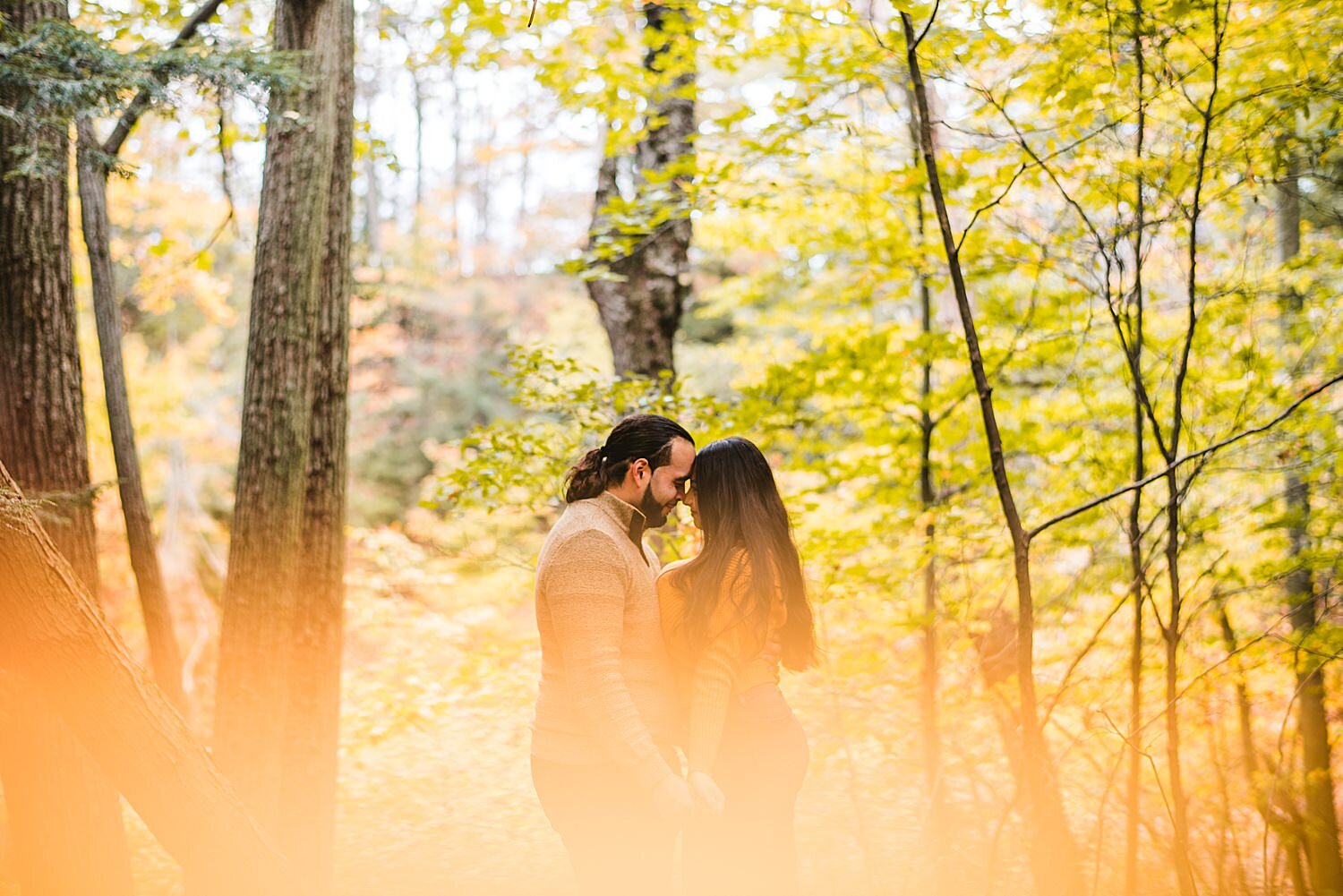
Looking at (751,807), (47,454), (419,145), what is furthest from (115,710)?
(419,145)

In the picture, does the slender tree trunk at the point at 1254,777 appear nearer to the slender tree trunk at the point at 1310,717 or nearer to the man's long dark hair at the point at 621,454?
the slender tree trunk at the point at 1310,717

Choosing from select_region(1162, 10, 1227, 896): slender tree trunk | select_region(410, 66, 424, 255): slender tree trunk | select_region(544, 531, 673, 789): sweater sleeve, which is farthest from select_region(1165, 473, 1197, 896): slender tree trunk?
select_region(410, 66, 424, 255): slender tree trunk

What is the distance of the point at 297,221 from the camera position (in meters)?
3.42

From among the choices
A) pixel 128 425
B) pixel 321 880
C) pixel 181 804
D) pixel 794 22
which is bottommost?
pixel 321 880

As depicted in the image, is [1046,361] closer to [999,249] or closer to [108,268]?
[999,249]

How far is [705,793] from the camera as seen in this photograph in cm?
199

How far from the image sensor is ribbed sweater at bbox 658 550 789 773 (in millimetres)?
2059

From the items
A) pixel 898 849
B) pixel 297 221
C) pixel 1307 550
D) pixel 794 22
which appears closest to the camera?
pixel 297 221

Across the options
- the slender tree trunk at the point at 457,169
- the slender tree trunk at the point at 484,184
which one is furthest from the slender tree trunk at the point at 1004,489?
the slender tree trunk at the point at 484,184

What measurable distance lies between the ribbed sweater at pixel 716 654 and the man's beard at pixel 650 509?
0.38 feet

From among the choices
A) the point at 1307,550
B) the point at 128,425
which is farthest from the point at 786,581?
the point at 128,425

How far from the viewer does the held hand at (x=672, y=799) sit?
193 centimetres

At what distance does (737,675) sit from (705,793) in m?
0.28

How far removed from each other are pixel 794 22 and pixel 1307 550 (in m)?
3.04
